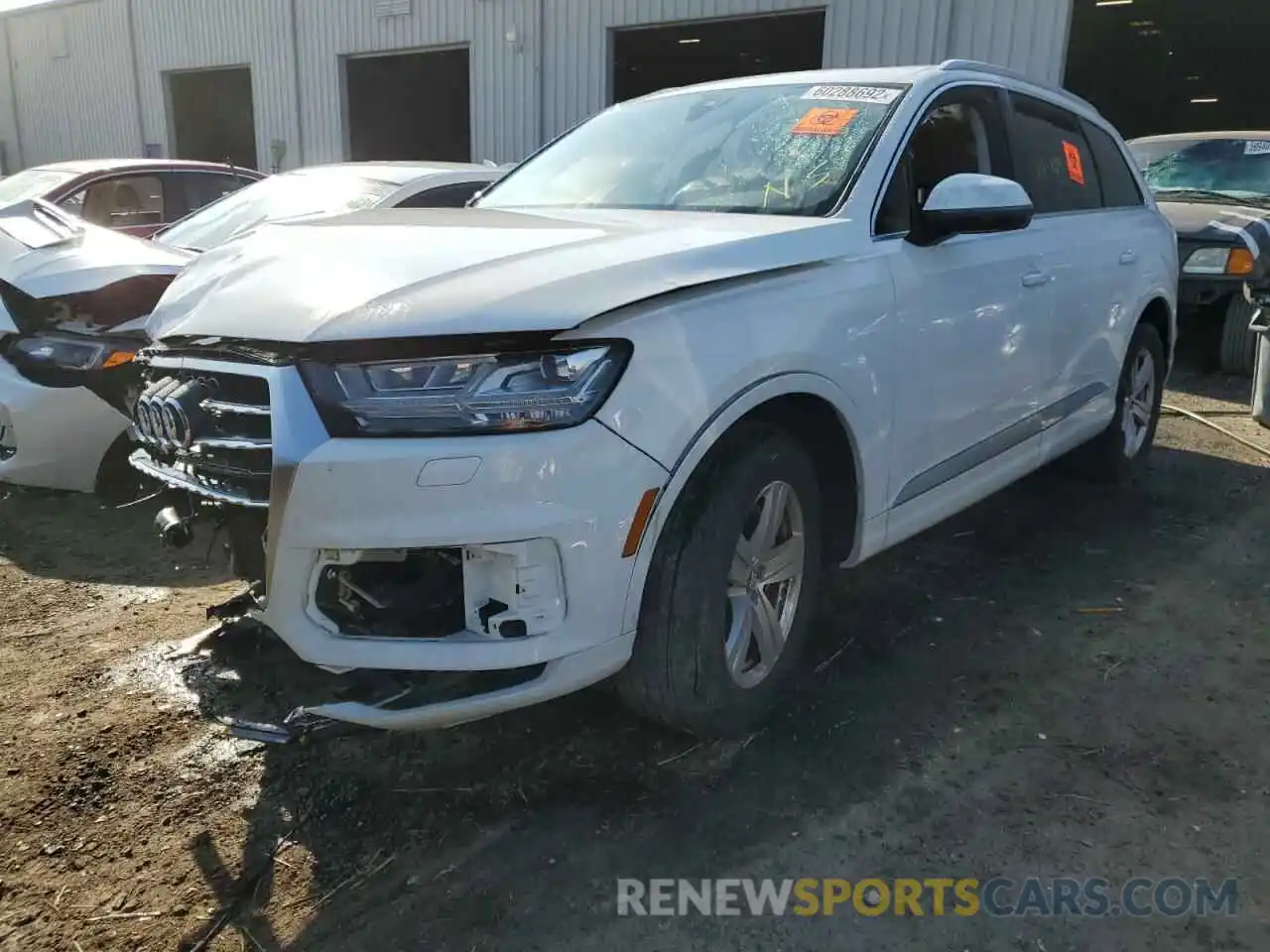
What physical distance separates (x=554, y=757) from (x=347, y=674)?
2.28 feet

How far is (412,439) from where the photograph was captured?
2119 mm

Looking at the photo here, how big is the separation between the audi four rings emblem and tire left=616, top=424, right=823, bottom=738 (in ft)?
3.64

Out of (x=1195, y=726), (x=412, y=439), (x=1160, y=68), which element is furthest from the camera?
(x=1160, y=68)

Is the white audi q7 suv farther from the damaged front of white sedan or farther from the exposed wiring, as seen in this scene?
the exposed wiring

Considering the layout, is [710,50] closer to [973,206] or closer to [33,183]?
[33,183]

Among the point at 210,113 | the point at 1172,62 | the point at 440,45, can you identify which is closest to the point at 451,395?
the point at 440,45

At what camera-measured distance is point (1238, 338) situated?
7699 mm

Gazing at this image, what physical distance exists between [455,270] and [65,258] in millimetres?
2532

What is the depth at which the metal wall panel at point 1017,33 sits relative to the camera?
34.1ft

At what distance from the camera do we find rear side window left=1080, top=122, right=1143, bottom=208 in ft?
15.1

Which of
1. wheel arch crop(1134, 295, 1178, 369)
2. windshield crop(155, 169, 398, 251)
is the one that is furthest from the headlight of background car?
windshield crop(155, 169, 398, 251)

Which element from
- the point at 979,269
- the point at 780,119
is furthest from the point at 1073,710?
the point at 780,119

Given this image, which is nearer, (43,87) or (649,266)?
(649,266)

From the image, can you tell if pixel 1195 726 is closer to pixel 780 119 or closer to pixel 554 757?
pixel 554 757
